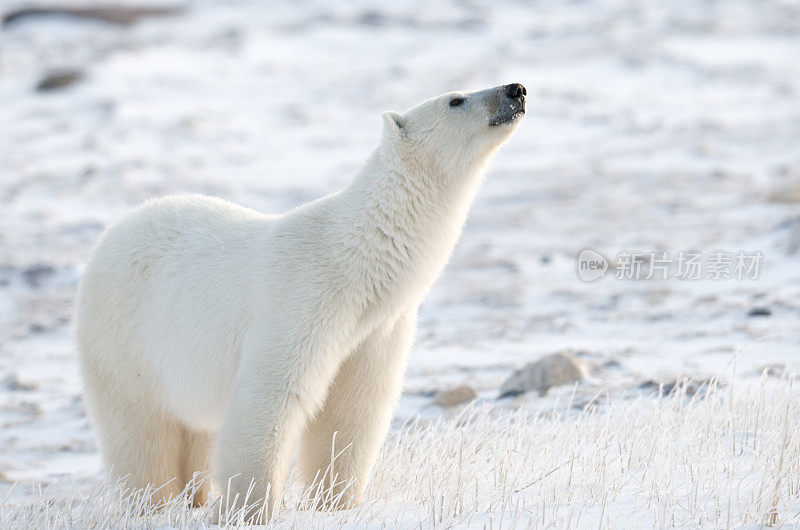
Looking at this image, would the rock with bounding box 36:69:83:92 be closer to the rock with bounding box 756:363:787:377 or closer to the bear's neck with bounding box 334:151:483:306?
the rock with bounding box 756:363:787:377

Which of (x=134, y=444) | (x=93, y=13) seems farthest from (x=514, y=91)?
(x=93, y=13)

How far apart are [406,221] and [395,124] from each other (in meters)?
0.42

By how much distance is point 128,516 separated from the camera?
334 cm

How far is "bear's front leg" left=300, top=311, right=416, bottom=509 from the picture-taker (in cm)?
367

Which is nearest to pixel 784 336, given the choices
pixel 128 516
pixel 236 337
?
pixel 236 337

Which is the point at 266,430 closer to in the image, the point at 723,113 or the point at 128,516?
the point at 128,516

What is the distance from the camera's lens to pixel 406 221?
3527mm

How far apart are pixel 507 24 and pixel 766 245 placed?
17.3 m

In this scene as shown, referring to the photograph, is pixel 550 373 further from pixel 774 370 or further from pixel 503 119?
pixel 503 119

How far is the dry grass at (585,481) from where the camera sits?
9.63ft

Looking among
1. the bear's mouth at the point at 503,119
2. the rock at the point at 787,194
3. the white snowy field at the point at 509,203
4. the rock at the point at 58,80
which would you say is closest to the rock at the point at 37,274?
the white snowy field at the point at 509,203

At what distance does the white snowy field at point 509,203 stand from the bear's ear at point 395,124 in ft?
4.07

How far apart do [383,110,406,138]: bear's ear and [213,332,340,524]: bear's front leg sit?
943 millimetres

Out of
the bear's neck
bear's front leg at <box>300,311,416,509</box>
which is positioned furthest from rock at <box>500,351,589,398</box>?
the bear's neck
